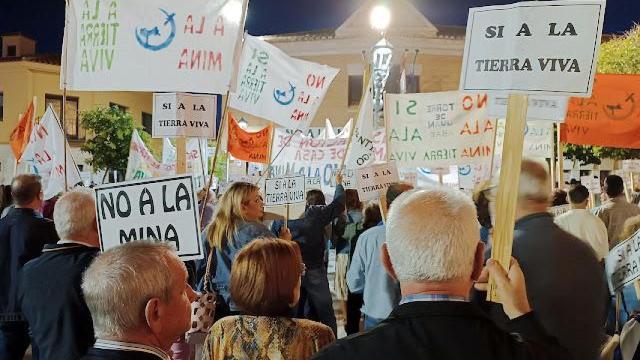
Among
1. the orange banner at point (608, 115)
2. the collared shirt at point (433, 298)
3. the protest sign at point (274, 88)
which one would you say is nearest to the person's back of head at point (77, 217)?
the collared shirt at point (433, 298)

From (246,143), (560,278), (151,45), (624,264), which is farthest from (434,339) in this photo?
(246,143)

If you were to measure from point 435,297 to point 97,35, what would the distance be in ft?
12.2

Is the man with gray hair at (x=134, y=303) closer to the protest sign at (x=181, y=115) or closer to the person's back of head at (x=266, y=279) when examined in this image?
the person's back of head at (x=266, y=279)

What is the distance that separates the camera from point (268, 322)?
122 inches

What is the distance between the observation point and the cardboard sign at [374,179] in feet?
27.0

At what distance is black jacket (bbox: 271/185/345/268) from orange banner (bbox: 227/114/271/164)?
221 inches

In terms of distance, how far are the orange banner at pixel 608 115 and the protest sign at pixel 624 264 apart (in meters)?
4.22

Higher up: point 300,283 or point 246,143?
point 246,143

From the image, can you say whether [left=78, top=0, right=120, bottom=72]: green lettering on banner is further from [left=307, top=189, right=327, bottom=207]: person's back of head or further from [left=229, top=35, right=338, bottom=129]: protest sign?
[left=307, top=189, right=327, bottom=207]: person's back of head

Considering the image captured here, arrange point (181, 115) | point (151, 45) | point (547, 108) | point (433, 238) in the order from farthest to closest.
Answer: point (181, 115), point (151, 45), point (547, 108), point (433, 238)

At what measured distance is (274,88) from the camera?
8.85m

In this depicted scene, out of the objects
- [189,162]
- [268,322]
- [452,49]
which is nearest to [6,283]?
[268,322]

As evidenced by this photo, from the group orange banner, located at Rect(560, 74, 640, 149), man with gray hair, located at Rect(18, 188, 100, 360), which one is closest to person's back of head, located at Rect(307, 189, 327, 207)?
orange banner, located at Rect(560, 74, 640, 149)

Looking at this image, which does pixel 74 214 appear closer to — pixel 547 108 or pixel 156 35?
pixel 156 35
